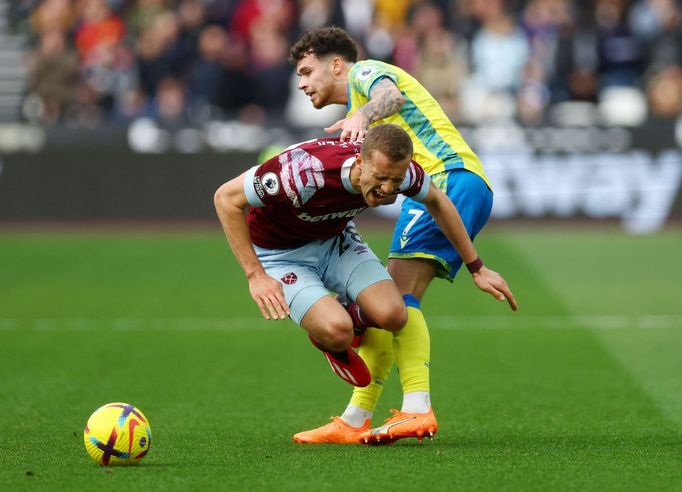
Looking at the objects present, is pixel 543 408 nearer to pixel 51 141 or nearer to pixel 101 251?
pixel 101 251

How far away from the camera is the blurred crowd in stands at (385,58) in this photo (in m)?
18.5

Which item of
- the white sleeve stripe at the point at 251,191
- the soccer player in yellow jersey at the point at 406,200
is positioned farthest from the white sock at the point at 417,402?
the white sleeve stripe at the point at 251,191

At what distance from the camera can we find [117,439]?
19.2 feet

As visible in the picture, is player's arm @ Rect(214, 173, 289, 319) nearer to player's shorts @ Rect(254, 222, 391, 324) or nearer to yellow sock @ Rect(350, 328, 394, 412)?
player's shorts @ Rect(254, 222, 391, 324)

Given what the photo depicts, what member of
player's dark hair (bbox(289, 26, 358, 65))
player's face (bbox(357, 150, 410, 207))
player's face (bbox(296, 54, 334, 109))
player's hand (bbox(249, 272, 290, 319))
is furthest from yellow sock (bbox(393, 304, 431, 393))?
player's dark hair (bbox(289, 26, 358, 65))

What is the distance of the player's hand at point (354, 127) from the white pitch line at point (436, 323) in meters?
4.95

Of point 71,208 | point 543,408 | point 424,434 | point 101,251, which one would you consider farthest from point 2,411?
point 71,208

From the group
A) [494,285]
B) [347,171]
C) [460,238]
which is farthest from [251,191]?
[494,285]

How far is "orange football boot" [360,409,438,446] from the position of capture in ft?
20.9

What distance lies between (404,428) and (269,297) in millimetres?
960

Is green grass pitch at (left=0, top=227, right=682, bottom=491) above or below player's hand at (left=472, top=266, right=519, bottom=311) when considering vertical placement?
below

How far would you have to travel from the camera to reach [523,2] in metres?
19.9

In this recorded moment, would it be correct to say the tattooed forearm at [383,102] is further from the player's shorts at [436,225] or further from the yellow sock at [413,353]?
the yellow sock at [413,353]

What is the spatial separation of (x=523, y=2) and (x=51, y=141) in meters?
7.72
